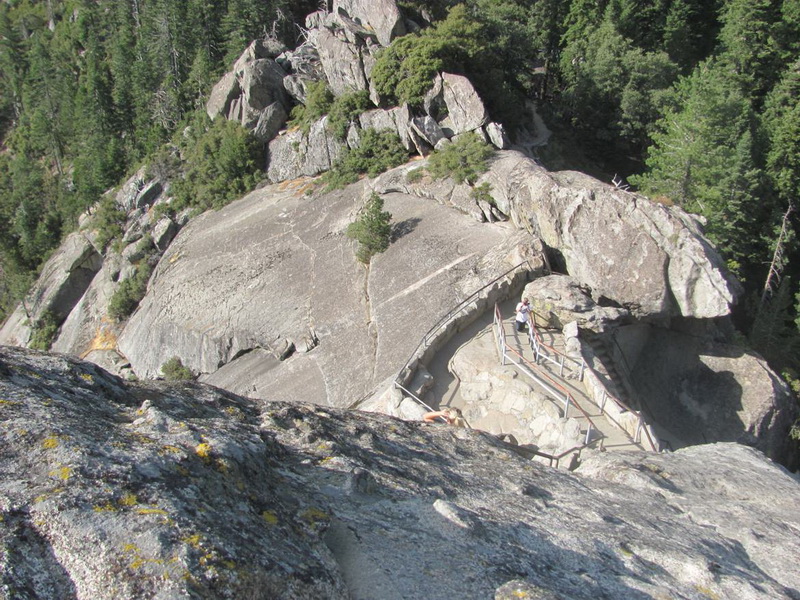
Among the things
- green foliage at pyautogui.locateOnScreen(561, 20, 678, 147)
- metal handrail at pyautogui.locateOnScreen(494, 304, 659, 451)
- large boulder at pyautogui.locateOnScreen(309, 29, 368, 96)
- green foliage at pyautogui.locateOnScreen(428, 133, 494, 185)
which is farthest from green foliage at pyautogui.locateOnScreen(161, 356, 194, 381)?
green foliage at pyautogui.locateOnScreen(561, 20, 678, 147)

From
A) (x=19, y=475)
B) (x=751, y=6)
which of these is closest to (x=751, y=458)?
(x=19, y=475)

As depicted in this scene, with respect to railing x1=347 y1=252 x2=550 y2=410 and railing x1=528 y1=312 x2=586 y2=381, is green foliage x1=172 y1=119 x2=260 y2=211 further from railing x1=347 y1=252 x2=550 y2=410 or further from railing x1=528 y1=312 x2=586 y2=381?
railing x1=528 y1=312 x2=586 y2=381

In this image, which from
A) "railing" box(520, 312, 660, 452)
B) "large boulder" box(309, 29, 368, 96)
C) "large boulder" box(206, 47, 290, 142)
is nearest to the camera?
"railing" box(520, 312, 660, 452)

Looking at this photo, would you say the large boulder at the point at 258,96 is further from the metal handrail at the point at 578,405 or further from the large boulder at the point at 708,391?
the large boulder at the point at 708,391

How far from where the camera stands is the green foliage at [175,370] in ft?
70.5

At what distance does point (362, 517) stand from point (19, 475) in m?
2.19

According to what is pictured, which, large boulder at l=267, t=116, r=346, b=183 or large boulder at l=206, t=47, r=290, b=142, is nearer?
large boulder at l=267, t=116, r=346, b=183

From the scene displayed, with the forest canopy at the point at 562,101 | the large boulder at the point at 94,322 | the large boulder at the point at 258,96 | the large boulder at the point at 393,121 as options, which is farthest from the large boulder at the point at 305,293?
the forest canopy at the point at 562,101

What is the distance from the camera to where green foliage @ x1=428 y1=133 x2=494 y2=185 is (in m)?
21.2

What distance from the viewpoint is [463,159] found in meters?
21.9

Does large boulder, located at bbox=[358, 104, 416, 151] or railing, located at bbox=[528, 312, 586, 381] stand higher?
large boulder, located at bbox=[358, 104, 416, 151]

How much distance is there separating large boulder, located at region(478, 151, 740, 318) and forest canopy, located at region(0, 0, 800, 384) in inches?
415

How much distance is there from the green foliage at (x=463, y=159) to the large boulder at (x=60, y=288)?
77.7 feet

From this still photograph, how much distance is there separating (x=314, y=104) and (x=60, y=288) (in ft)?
62.8
